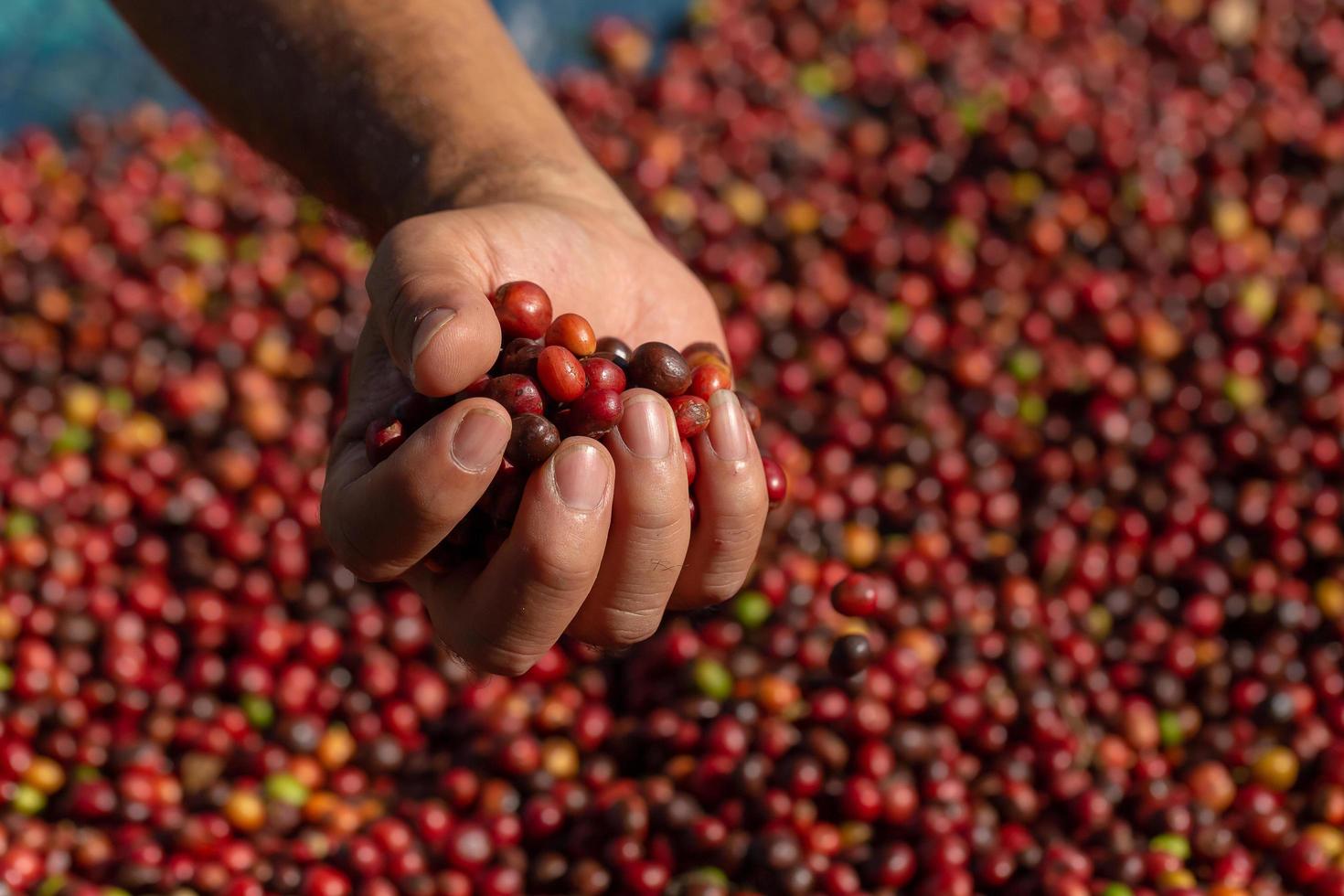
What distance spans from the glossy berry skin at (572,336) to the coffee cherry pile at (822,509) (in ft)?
0.35

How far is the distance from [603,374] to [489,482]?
39 centimetres

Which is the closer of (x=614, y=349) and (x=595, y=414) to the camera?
(x=595, y=414)

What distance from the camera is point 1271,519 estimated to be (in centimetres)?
496

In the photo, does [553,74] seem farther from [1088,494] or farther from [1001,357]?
[1088,494]

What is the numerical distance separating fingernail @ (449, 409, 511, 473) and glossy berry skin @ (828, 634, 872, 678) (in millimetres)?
1783

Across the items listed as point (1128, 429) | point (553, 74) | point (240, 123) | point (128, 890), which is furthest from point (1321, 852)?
point (553, 74)

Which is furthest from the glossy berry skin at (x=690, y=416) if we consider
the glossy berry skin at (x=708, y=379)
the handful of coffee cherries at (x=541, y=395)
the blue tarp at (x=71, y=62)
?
the blue tarp at (x=71, y=62)

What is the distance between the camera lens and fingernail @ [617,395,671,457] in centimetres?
247

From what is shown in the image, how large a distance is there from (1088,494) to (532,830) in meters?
2.68

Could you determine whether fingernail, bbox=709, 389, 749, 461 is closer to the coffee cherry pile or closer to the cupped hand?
the cupped hand

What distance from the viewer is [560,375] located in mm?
2564

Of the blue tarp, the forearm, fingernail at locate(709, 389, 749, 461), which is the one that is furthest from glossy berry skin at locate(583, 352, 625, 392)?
the blue tarp

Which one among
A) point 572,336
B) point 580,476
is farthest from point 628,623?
point 572,336

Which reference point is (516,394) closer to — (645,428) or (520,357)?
(520,357)
